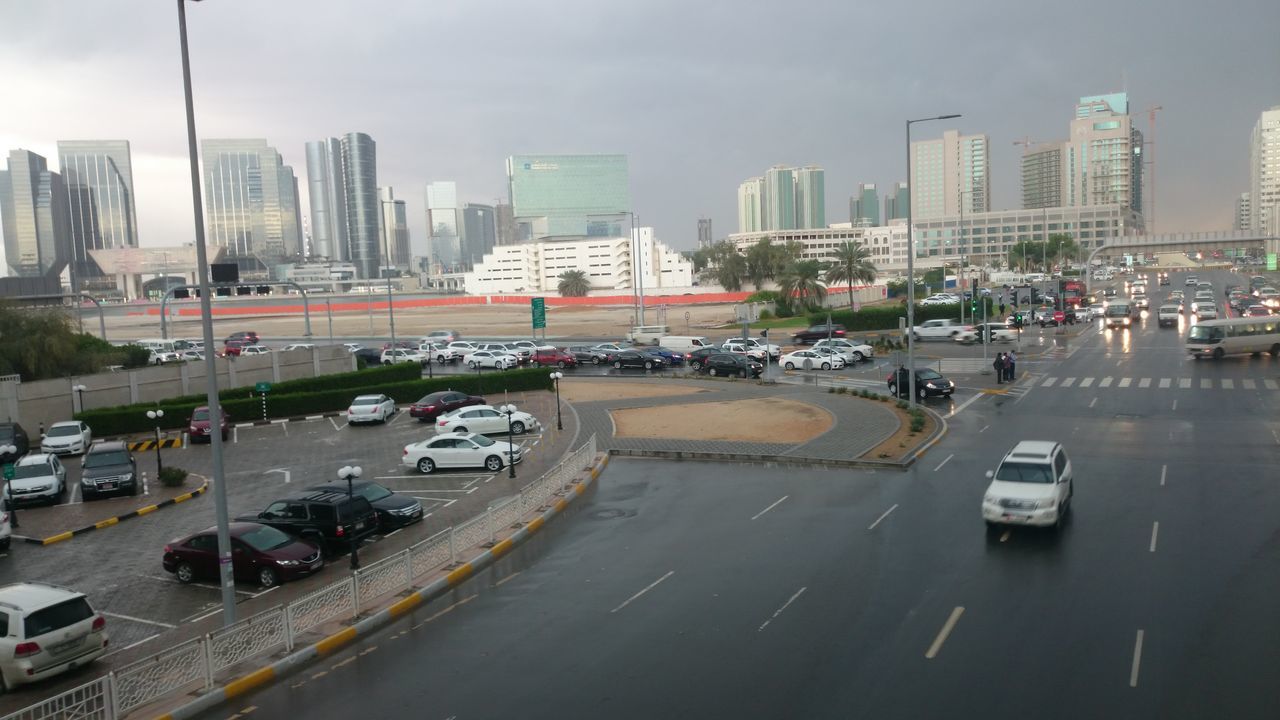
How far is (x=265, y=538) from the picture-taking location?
722 inches

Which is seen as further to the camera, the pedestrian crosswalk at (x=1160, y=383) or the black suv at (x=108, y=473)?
the pedestrian crosswalk at (x=1160, y=383)

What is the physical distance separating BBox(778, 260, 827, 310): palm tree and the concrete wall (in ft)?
168

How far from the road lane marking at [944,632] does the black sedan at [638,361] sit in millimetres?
42295

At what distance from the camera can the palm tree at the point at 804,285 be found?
92312 millimetres

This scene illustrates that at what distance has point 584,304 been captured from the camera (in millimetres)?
141875

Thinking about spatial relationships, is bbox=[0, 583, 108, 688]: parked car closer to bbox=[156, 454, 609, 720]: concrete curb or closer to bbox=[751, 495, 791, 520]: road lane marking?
bbox=[156, 454, 609, 720]: concrete curb

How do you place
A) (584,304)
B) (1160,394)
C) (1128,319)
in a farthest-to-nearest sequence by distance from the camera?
(584,304), (1128,319), (1160,394)

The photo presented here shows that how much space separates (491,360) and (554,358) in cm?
445

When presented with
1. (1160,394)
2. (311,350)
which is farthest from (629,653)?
(311,350)

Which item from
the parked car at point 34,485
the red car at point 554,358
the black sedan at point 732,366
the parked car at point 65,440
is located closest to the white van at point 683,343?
the red car at point 554,358

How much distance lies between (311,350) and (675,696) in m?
46.1

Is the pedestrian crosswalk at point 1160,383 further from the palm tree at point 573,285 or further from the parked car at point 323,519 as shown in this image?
the palm tree at point 573,285

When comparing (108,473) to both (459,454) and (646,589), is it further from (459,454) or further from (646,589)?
(646,589)

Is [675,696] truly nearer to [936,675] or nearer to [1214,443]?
[936,675]
